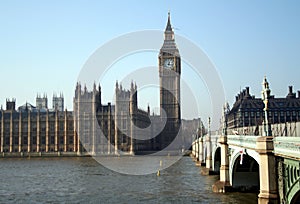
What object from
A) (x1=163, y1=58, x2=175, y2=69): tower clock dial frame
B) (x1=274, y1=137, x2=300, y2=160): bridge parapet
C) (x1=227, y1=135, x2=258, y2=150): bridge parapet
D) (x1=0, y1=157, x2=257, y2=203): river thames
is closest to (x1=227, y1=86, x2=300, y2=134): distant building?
(x1=163, y1=58, x2=175, y2=69): tower clock dial frame

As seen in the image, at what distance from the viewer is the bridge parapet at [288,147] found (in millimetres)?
13239

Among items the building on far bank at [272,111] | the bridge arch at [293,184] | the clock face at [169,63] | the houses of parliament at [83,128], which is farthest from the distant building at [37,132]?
the bridge arch at [293,184]

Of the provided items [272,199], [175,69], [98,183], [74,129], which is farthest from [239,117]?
[272,199]

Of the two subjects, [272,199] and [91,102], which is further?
[91,102]

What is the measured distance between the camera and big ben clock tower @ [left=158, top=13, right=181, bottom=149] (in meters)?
116

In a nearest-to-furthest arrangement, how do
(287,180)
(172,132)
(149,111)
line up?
(287,180) → (172,132) → (149,111)

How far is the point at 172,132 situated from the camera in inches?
4601

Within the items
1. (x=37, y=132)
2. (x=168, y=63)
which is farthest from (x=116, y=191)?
(x=168, y=63)

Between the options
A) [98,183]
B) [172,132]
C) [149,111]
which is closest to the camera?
[98,183]

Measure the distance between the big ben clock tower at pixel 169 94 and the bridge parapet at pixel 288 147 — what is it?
9715 cm

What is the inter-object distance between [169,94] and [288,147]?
346 feet

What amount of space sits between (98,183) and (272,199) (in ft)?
79.6

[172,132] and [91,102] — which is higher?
[91,102]

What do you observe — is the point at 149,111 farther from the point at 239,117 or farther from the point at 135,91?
the point at 239,117
